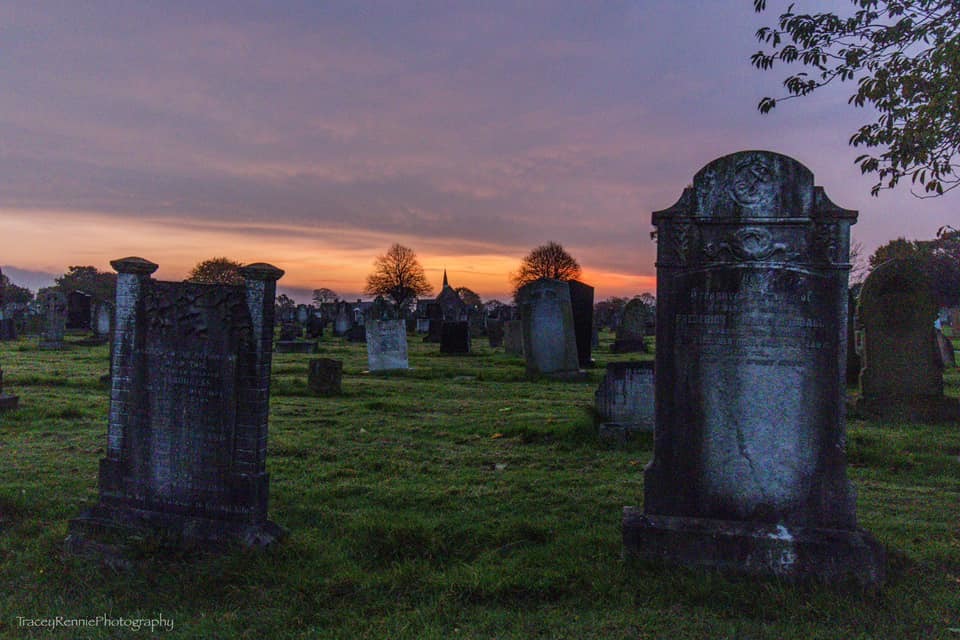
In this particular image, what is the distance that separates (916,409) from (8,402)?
13.9 meters

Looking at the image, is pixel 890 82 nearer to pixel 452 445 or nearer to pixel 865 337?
pixel 865 337

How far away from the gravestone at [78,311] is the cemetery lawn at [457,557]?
29.9 m

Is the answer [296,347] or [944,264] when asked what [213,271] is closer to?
[296,347]

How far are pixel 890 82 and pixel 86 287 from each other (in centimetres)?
7969

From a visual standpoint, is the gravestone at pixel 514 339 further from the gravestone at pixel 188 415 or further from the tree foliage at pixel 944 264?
the tree foliage at pixel 944 264

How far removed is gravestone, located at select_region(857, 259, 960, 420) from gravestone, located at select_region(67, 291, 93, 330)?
118ft

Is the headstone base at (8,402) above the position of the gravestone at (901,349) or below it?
below

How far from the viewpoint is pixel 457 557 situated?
4402mm

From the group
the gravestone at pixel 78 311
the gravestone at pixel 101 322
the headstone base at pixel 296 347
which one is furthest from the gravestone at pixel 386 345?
the gravestone at pixel 78 311

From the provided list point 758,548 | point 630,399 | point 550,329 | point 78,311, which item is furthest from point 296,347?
point 758,548

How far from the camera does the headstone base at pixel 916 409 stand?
9523 mm

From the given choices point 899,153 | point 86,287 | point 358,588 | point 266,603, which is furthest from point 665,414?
point 86,287

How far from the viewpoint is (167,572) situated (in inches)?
163

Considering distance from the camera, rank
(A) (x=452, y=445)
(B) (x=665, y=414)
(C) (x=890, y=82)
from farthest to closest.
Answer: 1. (A) (x=452, y=445)
2. (C) (x=890, y=82)
3. (B) (x=665, y=414)
